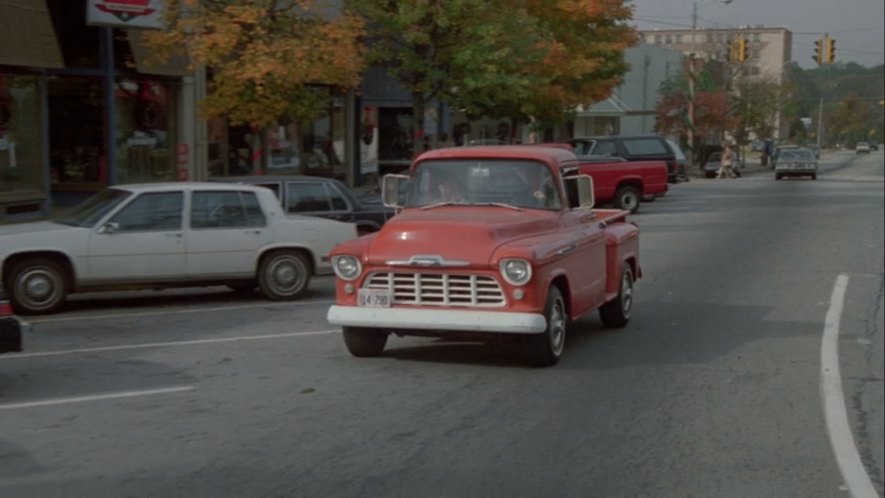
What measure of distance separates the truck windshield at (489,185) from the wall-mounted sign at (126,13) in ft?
41.2

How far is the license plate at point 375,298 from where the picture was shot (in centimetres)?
1011

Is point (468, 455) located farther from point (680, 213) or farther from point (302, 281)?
point (680, 213)

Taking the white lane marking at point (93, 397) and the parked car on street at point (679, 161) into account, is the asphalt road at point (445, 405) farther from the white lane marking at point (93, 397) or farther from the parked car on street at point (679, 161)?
the parked car on street at point (679, 161)

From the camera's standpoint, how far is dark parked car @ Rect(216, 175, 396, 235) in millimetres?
17578

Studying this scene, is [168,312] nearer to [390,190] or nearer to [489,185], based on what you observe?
[390,190]

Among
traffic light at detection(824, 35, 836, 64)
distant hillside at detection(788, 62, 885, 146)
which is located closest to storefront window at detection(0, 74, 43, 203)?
distant hillside at detection(788, 62, 885, 146)

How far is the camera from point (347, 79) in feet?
73.4

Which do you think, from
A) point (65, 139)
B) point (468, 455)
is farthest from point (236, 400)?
point (65, 139)

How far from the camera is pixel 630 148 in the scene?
116 feet

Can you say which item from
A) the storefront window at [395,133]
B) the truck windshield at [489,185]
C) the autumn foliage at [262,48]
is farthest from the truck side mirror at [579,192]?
the storefront window at [395,133]

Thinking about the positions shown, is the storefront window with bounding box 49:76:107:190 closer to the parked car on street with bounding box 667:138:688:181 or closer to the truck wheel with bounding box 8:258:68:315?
the truck wheel with bounding box 8:258:68:315

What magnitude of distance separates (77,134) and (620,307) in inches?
639

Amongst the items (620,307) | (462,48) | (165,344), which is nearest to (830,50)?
(165,344)

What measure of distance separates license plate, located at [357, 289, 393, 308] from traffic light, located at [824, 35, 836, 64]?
7034 millimetres
